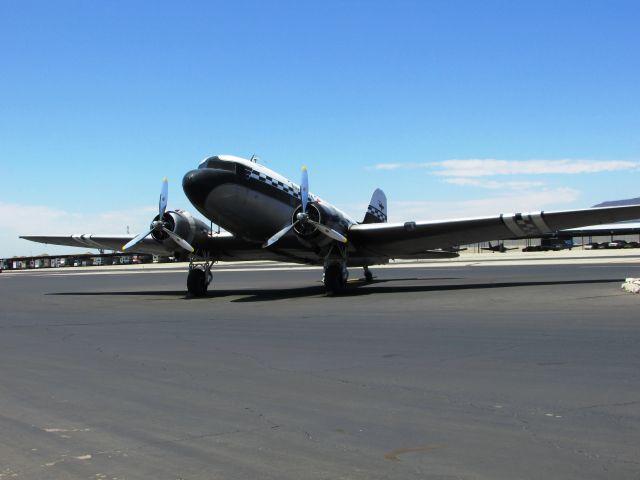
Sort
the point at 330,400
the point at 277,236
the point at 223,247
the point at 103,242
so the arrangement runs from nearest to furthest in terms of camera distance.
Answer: the point at 330,400 → the point at 277,236 → the point at 223,247 → the point at 103,242

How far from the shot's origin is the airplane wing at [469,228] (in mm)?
24484

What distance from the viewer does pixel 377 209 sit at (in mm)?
34844

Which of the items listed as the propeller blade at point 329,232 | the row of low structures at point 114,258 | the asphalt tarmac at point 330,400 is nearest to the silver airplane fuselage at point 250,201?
the propeller blade at point 329,232

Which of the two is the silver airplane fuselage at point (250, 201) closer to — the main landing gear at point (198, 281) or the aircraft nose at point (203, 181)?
the aircraft nose at point (203, 181)

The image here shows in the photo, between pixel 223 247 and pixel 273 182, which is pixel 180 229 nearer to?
pixel 223 247

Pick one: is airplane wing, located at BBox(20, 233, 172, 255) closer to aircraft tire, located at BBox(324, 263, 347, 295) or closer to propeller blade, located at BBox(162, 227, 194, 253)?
propeller blade, located at BBox(162, 227, 194, 253)

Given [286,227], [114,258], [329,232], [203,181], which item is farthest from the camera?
[114,258]

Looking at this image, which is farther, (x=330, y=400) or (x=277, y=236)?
(x=277, y=236)

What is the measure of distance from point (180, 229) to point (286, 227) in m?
5.35

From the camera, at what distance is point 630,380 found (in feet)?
24.9

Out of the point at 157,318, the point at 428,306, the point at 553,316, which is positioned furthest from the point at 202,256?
the point at 553,316

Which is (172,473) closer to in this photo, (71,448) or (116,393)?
(71,448)

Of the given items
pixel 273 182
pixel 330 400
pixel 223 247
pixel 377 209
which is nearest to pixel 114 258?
pixel 377 209

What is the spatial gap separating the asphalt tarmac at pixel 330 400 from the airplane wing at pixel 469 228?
10.4m
